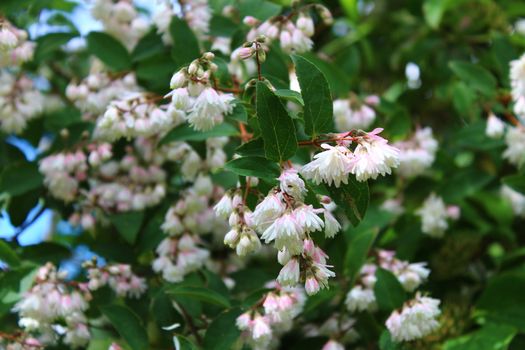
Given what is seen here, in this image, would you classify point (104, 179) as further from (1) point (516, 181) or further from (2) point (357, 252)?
(1) point (516, 181)

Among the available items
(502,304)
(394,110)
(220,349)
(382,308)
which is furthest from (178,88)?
(502,304)

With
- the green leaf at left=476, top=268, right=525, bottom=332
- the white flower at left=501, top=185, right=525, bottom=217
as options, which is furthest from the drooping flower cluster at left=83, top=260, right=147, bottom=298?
the white flower at left=501, top=185, right=525, bottom=217

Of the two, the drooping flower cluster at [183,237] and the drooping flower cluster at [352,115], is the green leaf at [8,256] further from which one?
the drooping flower cluster at [352,115]

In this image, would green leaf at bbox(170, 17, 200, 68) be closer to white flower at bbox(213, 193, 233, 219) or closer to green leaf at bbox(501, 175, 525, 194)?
white flower at bbox(213, 193, 233, 219)

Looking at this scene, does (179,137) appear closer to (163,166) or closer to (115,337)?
(163,166)

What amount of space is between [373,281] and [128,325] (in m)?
0.71

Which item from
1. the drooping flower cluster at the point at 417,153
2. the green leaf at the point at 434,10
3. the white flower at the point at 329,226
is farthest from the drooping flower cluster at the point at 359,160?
the green leaf at the point at 434,10

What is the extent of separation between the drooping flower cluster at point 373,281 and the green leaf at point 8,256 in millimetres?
973

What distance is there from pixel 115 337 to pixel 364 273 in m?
0.86

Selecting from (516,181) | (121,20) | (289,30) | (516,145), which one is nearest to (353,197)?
(289,30)

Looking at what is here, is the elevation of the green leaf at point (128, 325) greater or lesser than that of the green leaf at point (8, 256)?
lesser

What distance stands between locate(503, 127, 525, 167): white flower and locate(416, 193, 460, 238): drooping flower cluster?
293 millimetres

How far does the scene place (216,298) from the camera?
1.77 metres

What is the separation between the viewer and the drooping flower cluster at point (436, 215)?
2400 mm
